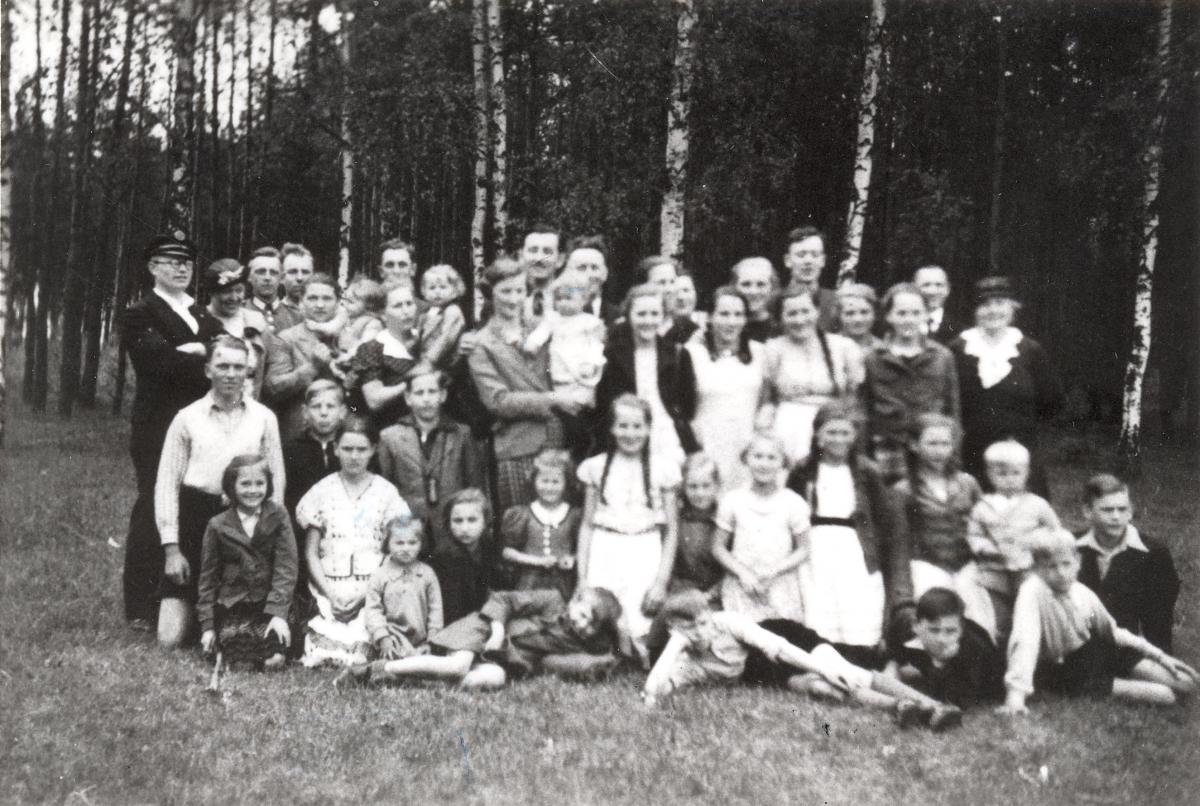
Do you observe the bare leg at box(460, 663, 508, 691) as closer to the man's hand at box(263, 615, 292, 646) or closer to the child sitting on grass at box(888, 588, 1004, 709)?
the man's hand at box(263, 615, 292, 646)

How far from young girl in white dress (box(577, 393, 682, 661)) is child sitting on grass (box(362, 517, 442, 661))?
0.72 metres

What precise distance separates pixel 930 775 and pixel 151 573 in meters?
3.96

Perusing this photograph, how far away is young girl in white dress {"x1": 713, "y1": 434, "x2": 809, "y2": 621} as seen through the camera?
16.2 feet

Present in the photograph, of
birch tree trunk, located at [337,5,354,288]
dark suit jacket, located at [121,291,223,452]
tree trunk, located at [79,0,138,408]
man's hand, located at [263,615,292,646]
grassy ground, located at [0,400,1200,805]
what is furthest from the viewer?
tree trunk, located at [79,0,138,408]

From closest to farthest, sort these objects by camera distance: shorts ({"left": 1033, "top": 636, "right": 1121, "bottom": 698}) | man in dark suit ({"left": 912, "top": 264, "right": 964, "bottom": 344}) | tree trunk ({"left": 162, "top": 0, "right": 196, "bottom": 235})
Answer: shorts ({"left": 1033, "top": 636, "right": 1121, "bottom": 698}), man in dark suit ({"left": 912, "top": 264, "right": 964, "bottom": 344}), tree trunk ({"left": 162, "top": 0, "right": 196, "bottom": 235})

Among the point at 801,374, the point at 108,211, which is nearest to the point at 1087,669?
the point at 801,374

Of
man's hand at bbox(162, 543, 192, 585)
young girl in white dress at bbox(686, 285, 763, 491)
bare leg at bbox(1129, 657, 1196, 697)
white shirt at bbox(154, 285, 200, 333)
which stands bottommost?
bare leg at bbox(1129, 657, 1196, 697)

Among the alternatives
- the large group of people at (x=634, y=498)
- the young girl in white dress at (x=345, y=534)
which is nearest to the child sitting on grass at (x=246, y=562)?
the large group of people at (x=634, y=498)

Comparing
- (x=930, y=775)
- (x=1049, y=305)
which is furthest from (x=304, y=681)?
(x=1049, y=305)

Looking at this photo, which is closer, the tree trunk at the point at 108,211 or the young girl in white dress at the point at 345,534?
the young girl in white dress at the point at 345,534

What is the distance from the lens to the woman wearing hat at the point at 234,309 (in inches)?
223

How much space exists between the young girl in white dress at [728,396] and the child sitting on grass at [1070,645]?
138cm

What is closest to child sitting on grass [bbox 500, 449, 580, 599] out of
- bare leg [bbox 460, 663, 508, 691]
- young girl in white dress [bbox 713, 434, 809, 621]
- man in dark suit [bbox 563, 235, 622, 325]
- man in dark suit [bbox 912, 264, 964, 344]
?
bare leg [bbox 460, 663, 508, 691]

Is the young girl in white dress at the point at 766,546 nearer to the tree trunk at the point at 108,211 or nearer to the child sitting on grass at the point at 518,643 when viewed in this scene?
the child sitting on grass at the point at 518,643
